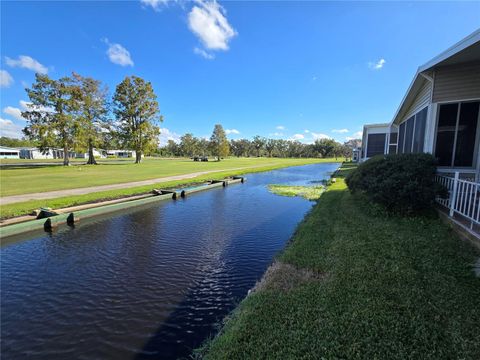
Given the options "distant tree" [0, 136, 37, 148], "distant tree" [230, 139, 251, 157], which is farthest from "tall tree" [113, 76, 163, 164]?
"distant tree" [0, 136, 37, 148]

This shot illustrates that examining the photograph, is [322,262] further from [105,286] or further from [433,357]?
[105,286]

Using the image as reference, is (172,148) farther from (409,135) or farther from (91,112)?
(409,135)

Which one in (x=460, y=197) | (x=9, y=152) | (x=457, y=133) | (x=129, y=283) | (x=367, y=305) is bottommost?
(x=129, y=283)

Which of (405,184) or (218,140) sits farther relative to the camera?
(218,140)

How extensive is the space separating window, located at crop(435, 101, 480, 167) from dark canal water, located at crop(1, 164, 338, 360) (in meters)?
5.12

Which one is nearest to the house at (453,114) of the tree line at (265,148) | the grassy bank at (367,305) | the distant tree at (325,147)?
the grassy bank at (367,305)

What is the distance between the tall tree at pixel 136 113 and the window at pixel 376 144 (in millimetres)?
30754

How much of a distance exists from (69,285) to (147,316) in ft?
6.98

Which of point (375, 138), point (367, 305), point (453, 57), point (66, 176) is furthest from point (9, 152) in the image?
point (453, 57)

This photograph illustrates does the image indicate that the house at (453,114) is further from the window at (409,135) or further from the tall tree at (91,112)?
the tall tree at (91,112)

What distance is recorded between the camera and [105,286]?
15.9ft

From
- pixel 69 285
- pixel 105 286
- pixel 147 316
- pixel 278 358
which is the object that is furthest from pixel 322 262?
pixel 69 285

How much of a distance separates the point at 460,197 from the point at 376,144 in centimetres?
2235

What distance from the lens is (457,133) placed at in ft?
23.1
